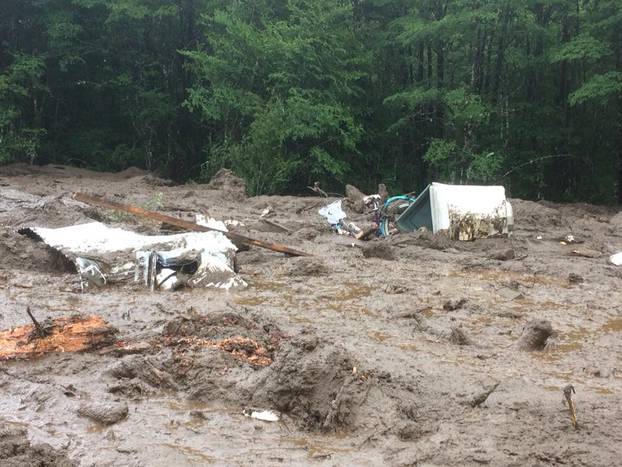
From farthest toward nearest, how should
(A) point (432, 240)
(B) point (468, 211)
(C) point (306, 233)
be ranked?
(C) point (306, 233) → (B) point (468, 211) → (A) point (432, 240)

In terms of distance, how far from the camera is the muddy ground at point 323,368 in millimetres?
3273

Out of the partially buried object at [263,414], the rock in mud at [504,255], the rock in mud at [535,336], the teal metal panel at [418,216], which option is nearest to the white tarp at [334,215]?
the teal metal panel at [418,216]

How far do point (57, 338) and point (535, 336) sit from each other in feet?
12.7

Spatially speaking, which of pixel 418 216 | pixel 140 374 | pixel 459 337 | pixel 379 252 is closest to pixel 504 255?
pixel 379 252

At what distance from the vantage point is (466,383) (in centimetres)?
420

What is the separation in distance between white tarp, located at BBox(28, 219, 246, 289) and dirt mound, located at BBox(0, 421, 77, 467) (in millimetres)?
4063

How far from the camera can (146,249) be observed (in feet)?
25.1

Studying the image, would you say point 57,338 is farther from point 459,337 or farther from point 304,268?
point 304,268

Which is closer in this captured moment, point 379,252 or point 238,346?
point 238,346

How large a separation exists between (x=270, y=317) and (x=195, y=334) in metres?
1.20

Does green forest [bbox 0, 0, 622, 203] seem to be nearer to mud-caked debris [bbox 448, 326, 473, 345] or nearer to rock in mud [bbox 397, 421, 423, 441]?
mud-caked debris [bbox 448, 326, 473, 345]

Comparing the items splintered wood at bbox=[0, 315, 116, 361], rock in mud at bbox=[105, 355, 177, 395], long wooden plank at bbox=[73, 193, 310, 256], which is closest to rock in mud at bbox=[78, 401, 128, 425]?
rock in mud at bbox=[105, 355, 177, 395]

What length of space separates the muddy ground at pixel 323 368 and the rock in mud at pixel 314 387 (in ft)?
0.04

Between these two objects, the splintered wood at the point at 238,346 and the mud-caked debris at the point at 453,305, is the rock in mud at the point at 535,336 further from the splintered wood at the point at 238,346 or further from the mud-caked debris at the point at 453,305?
the splintered wood at the point at 238,346
